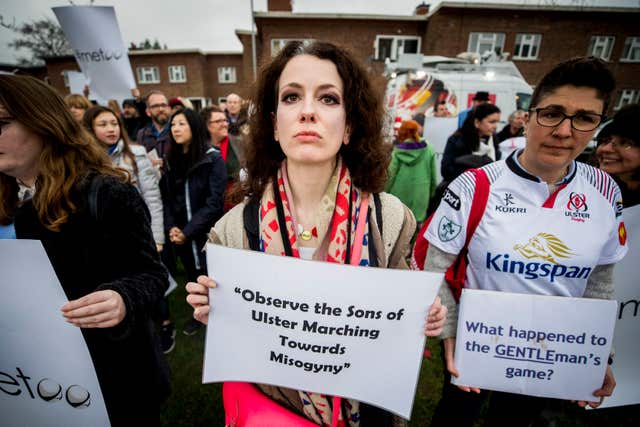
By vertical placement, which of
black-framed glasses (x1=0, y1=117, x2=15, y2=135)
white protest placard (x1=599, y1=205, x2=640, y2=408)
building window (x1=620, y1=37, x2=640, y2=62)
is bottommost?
white protest placard (x1=599, y1=205, x2=640, y2=408)

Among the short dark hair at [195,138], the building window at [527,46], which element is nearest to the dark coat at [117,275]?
the short dark hair at [195,138]

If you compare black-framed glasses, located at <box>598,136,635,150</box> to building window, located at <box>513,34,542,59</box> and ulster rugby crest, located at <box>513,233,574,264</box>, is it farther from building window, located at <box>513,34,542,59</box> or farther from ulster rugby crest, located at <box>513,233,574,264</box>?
building window, located at <box>513,34,542,59</box>

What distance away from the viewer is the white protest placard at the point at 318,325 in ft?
3.34

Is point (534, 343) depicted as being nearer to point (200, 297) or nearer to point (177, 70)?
point (200, 297)

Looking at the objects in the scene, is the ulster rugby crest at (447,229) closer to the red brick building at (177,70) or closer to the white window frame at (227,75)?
the red brick building at (177,70)

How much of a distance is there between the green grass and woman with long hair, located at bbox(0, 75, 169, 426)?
0.99m

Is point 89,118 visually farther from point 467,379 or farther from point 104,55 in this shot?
point 467,379

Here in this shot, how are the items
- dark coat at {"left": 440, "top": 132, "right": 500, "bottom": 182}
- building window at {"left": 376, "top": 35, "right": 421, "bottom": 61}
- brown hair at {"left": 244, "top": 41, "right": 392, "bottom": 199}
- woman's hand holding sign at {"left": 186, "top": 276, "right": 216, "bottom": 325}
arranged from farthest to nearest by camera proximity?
building window at {"left": 376, "top": 35, "right": 421, "bottom": 61}
dark coat at {"left": 440, "top": 132, "right": 500, "bottom": 182}
brown hair at {"left": 244, "top": 41, "right": 392, "bottom": 199}
woman's hand holding sign at {"left": 186, "top": 276, "right": 216, "bottom": 325}

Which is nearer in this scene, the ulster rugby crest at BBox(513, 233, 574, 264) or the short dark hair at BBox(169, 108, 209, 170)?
the ulster rugby crest at BBox(513, 233, 574, 264)

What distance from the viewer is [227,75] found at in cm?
2603

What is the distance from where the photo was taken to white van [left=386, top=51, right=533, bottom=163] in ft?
27.1

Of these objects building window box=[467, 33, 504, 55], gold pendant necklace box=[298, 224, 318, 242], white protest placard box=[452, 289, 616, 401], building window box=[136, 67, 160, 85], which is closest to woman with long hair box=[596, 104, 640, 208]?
white protest placard box=[452, 289, 616, 401]

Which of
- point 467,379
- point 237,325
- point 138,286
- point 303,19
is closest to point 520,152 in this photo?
point 467,379

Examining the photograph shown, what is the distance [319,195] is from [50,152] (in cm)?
120
